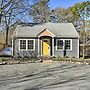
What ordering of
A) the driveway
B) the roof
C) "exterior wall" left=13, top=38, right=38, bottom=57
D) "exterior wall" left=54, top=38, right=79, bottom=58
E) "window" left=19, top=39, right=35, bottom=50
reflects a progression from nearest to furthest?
1. the driveway
2. "exterior wall" left=13, top=38, right=38, bottom=57
3. "window" left=19, top=39, right=35, bottom=50
4. "exterior wall" left=54, top=38, right=79, bottom=58
5. the roof

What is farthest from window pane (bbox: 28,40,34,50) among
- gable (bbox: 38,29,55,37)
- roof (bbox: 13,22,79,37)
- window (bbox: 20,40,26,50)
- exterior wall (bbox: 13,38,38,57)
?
gable (bbox: 38,29,55,37)

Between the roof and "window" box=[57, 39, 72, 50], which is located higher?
the roof

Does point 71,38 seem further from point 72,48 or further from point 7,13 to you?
point 7,13

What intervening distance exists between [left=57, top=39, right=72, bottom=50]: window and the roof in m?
0.78

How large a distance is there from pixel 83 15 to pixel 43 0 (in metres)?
21.5

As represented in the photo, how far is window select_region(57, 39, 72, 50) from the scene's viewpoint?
3116 centimetres

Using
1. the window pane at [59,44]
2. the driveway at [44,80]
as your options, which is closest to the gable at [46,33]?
the window pane at [59,44]

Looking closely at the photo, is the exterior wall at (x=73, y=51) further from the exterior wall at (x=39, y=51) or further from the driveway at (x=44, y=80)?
the driveway at (x=44, y=80)

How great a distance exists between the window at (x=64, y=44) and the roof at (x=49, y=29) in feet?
2.56

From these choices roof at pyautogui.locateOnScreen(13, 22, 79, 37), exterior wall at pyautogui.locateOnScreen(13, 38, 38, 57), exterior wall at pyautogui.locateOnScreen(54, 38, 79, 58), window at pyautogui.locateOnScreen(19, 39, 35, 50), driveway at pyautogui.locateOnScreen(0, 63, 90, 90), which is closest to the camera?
driveway at pyautogui.locateOnScreen(0, 63, 90, 90)

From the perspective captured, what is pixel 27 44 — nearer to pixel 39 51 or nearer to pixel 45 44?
pixel 39 51

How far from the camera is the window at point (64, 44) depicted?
31156 mm

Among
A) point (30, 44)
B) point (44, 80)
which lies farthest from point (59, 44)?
point (44, 80)

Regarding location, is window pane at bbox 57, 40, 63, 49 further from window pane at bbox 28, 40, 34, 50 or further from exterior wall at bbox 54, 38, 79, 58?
window pane at bbox 28, 40, 34, 50
